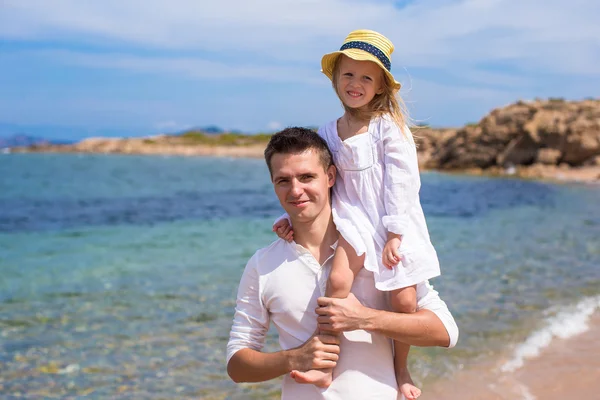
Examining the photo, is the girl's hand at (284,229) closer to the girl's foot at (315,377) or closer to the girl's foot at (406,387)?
the girl's foot at (315,377)

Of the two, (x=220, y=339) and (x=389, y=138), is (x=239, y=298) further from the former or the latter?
(x=220, y=339)

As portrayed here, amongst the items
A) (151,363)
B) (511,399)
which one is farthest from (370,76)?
(151,363)

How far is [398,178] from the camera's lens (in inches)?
108

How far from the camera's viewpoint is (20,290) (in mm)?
9875

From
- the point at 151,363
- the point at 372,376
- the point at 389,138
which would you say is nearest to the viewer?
the point at 372,376

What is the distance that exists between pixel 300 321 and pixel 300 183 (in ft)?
2.03

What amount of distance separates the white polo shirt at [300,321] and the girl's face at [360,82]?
79 centimetres

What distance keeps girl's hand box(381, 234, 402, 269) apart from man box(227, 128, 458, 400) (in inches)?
4.7

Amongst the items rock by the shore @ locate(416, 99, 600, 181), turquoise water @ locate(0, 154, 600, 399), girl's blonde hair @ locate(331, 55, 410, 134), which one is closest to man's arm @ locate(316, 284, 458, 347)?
girl's blonde hair @ locate(331, 55, 410, 134)

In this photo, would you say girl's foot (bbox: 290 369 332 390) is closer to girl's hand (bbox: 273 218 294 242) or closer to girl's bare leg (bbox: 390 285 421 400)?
girl's bare leg (bbox: 390 285 421 400)

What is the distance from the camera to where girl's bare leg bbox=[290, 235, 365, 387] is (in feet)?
8.15

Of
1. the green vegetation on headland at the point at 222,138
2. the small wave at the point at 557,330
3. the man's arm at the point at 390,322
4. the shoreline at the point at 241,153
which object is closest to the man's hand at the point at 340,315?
the man's arm at the point at 390,322

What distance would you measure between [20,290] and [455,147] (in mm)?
43330

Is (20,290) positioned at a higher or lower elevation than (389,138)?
lower
